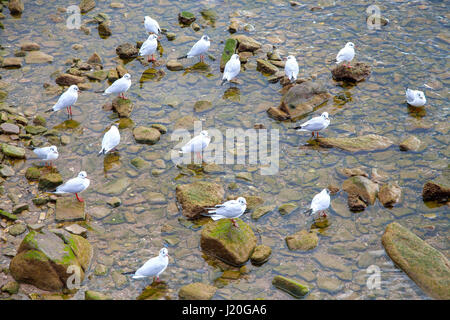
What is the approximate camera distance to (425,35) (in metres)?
15.9

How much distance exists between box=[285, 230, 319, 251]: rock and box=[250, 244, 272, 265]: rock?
49cm

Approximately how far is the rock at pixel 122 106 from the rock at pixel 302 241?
6.26 meters

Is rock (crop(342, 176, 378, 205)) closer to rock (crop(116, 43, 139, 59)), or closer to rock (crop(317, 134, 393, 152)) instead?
rock (crop(317, 134, 393, 152))

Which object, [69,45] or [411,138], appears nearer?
[411,138]

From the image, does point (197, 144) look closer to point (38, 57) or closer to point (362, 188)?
point (362, 188)

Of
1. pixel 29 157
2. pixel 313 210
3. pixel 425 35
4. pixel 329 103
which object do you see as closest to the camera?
pixel 313 210

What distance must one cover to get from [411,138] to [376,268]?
4435 mm

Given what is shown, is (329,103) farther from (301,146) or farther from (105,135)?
(105,135)

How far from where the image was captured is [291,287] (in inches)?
322

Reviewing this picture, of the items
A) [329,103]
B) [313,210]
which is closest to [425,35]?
[329,103]

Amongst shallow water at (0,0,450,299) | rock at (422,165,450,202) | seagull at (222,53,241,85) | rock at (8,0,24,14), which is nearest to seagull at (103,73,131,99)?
shallow water at (0,0,450,299)

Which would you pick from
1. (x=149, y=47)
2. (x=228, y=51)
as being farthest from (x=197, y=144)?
(x=149, y=47)

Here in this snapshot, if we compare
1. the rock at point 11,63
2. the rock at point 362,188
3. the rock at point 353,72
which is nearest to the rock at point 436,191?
the rock at point 362,188

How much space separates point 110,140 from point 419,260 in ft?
→ 24.9
